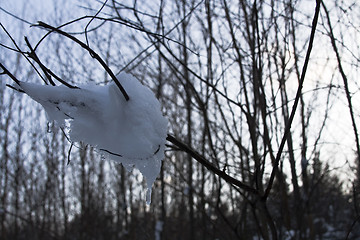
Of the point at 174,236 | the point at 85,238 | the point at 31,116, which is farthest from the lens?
the point at 174,236

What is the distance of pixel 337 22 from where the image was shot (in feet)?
6.57

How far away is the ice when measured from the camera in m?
0.63

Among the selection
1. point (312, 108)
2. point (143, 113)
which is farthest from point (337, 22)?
point (143, 113)

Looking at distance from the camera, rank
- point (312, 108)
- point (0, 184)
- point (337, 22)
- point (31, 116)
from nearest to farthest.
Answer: point (337, 22), point (312, 108), point (31, 116), point (0, 184)

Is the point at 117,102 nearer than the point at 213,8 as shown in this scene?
Yes

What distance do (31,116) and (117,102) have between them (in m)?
6.57

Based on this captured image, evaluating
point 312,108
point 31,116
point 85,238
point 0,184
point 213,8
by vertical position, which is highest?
point 31,116

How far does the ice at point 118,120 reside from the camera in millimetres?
628

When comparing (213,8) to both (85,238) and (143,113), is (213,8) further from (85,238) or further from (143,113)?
(85,238)

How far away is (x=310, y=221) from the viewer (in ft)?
8.35

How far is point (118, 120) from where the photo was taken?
0.68 m

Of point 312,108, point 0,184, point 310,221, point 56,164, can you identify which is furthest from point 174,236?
point 312,108

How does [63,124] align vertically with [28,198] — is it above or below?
below

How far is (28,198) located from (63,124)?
6.91 m
